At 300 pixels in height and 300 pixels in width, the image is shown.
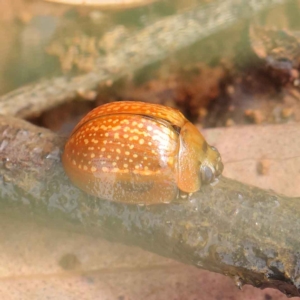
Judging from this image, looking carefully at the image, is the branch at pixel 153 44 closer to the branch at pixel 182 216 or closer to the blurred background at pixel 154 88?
the blurred background at pixel 154 88

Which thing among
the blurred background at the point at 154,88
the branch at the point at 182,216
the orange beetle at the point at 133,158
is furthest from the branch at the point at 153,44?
the orange beetle at the point at 133,158

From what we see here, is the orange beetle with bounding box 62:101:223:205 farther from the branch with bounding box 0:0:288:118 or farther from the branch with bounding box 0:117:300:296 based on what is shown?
the branch with bounding box 0:0:288:118

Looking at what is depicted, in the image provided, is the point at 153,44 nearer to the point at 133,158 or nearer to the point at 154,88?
the point at 154,88

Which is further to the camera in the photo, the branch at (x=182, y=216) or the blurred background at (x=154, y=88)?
the blurred background at (x=154, y=88)

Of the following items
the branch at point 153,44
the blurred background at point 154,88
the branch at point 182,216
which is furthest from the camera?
the branch at point 153,44

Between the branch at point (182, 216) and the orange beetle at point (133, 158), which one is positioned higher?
the orange beetle at point (133, 158)

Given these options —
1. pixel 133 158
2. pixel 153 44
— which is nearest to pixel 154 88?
pixel 153 44

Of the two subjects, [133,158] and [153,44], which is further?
[153,44]
